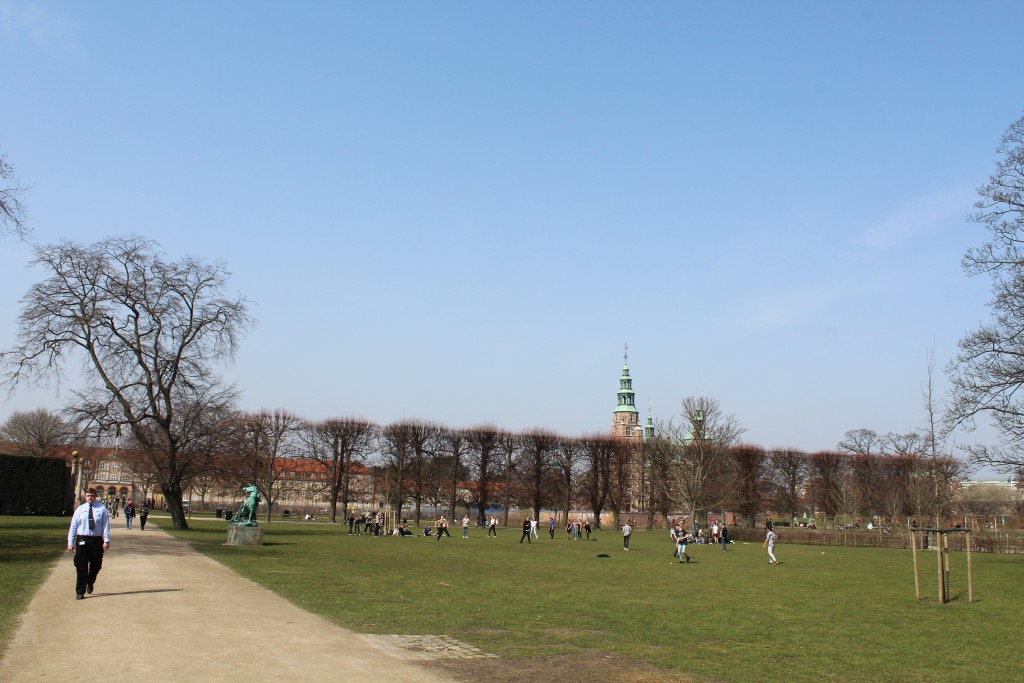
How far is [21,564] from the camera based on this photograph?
19875 millimetres

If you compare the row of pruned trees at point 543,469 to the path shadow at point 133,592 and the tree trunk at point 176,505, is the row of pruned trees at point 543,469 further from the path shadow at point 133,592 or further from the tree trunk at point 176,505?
the path shadow at point 133,592

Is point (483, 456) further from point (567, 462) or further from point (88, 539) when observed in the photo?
point (88, 539)

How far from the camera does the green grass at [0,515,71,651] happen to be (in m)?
12.1

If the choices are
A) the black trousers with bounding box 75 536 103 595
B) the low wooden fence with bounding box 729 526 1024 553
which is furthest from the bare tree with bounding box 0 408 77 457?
the black trousers with bounding box 75 536 103 595

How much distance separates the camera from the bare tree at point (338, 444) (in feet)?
242

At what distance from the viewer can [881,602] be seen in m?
18.4

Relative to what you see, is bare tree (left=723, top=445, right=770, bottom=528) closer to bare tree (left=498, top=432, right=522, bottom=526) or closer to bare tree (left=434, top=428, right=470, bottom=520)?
bare tree (left=498, top=432, right=522, bottom=526)

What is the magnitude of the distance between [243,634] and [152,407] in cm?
3601

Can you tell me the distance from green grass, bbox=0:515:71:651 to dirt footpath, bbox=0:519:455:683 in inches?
8.7

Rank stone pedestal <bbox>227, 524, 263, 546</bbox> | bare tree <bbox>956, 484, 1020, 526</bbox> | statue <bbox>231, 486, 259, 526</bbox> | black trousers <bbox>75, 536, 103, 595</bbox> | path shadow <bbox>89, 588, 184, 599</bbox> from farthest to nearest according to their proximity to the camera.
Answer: bare tree <bbox>956, 484, 1020, 526</bbox>, statue <bbox>231, 486, 259, 526</bbox>, stone pedestal <bbox>227, 524, 263, 546</bbox>, path shadow <bbox>89, 588, 184, 599</bbox>, black trousers <bbox>75, 536, 103, 595</bbox>

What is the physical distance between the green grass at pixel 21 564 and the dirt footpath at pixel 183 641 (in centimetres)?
22

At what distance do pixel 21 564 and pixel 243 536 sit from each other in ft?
39.4

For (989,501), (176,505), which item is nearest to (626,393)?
(989,501)

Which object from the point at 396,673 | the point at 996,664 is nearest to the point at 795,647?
the point at 996,664
